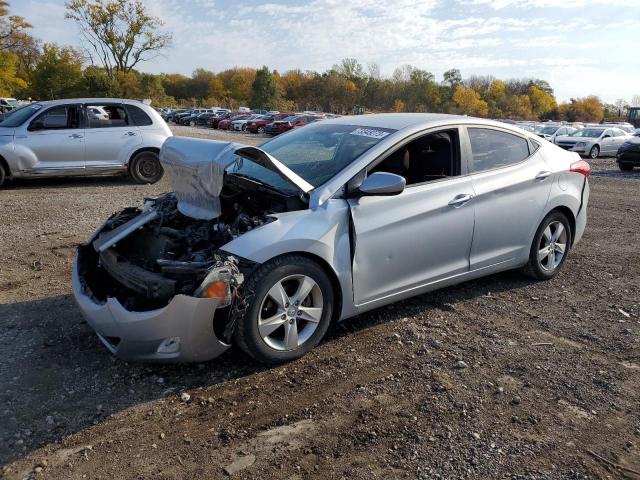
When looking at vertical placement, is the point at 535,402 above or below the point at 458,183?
below

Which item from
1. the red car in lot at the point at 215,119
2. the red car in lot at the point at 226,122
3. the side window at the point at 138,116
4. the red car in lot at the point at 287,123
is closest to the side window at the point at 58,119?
the side window at the point at 138,116

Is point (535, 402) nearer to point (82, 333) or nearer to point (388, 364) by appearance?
point (388, 364)

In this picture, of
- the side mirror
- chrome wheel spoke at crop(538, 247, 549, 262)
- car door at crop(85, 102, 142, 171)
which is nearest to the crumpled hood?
the side mirror

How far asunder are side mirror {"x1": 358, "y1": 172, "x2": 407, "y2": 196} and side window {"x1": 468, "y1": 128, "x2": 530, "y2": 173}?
44.4 inches

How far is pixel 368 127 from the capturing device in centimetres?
457

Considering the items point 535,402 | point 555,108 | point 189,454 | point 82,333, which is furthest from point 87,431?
point 555,108

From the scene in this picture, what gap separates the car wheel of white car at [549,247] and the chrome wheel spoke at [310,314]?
2.59 m

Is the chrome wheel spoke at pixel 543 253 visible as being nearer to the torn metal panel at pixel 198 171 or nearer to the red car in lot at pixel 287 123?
the torn metal panel at pixel 198 171

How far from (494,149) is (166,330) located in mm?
3354

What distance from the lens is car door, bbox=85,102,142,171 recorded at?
35.1ft

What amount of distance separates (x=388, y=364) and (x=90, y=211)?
6644 millimetres

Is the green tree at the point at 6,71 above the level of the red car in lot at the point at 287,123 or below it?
above

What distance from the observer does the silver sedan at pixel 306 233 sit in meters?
3.40

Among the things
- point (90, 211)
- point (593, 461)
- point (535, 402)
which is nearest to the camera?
point (593, 461)
